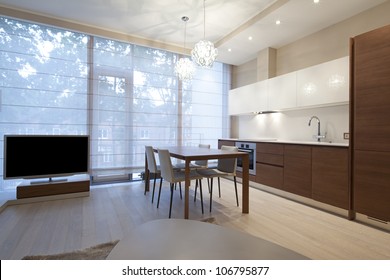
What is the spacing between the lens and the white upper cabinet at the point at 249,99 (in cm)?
413

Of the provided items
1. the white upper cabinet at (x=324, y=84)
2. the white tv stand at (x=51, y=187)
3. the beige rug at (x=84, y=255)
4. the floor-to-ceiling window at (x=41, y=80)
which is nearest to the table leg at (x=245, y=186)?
the white upper cabinet at (x=324, y=84)

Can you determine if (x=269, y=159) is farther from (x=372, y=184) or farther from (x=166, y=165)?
(x=166, y=165)

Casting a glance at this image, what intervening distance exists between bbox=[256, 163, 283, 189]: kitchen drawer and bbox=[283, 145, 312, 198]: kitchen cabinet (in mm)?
115

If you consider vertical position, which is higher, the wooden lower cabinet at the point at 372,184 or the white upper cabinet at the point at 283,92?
the white upper cabinet at the point at 283,92

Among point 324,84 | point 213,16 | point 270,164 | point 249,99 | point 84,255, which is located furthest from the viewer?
point 249,99

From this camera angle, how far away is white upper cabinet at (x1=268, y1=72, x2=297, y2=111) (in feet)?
11.5

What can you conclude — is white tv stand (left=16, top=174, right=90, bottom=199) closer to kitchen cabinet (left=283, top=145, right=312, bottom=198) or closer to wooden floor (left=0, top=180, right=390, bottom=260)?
wooden floor (left=0, top=180, right=390, bottom=260)

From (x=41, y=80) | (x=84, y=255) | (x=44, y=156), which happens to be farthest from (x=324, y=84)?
(x=41, y=80)

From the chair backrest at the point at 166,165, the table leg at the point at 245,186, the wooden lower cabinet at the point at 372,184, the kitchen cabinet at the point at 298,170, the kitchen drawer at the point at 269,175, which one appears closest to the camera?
the wooden lower cabinet at the point at 372,184

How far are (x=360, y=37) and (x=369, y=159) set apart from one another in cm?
139

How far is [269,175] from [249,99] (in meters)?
1.72

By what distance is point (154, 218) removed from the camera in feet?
8.16

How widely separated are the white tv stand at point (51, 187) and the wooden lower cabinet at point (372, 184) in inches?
146

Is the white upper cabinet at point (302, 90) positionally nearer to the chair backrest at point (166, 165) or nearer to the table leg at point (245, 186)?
the table leg at point (245, 186)
